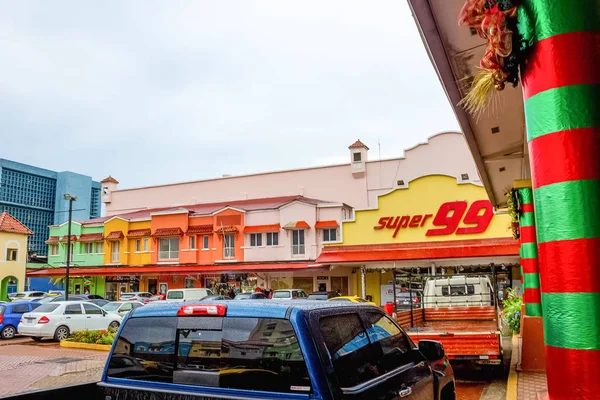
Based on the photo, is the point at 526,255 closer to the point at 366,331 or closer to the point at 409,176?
the point at 366,331

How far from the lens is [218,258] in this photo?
41625mm

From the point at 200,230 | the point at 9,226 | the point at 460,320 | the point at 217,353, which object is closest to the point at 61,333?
the point at 460,320

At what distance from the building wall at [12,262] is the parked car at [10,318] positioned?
22104mm

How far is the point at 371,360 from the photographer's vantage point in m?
3.93

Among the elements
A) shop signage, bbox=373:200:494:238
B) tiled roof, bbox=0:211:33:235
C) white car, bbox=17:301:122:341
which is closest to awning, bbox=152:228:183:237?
tiled roof, bbox=0:211:33:235

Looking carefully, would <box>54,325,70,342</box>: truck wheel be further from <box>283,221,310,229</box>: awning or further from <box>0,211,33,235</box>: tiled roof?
<box>0,211,33,235</box>: tiled roof

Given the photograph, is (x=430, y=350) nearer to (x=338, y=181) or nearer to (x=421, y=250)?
(x=421, y=250)

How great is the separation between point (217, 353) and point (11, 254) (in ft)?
145

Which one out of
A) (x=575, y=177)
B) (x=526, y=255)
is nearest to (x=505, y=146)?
(x=526, y=255)

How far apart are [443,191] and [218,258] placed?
18.0 m

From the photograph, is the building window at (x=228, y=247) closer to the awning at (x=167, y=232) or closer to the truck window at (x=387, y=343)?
the awning at (x=167, y=232)

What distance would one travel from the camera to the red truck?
1008 centimetres

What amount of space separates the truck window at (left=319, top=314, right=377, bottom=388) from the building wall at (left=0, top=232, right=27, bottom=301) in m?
43.6

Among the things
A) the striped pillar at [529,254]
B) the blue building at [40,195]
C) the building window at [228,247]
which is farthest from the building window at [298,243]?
the blue building at [40,195]
